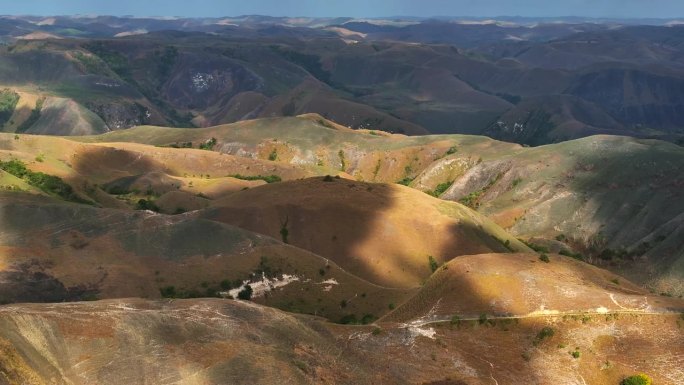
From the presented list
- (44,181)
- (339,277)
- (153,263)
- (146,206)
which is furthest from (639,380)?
(44,181)

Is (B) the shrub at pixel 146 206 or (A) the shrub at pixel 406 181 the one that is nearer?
(B) the shrub at pixel 146 206

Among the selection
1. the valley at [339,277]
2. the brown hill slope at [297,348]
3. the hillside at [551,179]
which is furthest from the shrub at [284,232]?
the hillside at [551,179]

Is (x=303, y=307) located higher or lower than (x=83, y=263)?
lower

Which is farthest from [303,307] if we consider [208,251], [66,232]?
[66,232]

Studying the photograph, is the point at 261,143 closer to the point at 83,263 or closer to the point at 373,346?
the point at 83,263

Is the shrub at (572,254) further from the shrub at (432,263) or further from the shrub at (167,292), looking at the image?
the shrub at (167,292)
